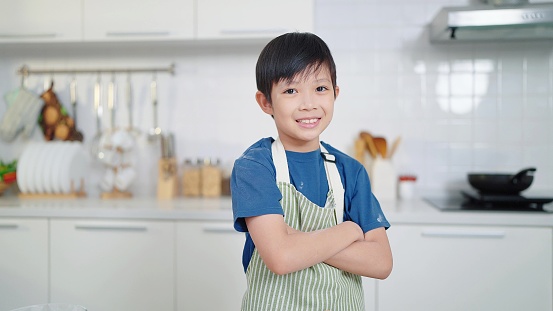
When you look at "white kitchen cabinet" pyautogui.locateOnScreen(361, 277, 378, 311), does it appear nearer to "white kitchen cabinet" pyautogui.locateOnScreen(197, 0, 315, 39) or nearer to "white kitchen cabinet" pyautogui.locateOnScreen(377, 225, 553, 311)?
"white kitchen cabinet" pyautogui.locateOnScreen(377, 225, 553, 311)

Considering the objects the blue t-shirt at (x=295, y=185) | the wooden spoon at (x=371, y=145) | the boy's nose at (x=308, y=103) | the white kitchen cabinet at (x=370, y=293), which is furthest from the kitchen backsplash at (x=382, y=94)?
the boy's nose at (x=308, y=103)

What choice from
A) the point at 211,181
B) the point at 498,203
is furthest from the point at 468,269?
the point at 211,181

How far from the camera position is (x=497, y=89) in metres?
2.47

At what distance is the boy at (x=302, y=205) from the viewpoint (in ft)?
3.47

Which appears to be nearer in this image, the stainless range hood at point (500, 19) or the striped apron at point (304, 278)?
the striped apron at point (304, 278)

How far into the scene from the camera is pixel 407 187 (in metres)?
2.41

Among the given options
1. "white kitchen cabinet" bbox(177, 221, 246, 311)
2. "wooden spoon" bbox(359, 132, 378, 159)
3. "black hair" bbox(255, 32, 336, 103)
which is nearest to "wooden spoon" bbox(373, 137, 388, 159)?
"wooden spoon" bbox(359, 132, 378, 159)

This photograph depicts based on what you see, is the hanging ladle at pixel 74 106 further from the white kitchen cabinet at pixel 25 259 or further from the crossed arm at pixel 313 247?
the crossed arm at pixel 313 247

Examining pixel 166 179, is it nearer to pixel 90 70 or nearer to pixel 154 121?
pixel 154 121

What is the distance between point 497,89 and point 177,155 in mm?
1438

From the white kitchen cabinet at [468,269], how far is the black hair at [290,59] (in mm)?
1047

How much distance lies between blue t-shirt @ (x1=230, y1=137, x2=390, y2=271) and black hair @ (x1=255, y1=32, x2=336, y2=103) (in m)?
0.13

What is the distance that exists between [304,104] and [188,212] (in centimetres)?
109

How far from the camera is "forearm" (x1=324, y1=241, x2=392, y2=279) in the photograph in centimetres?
110
